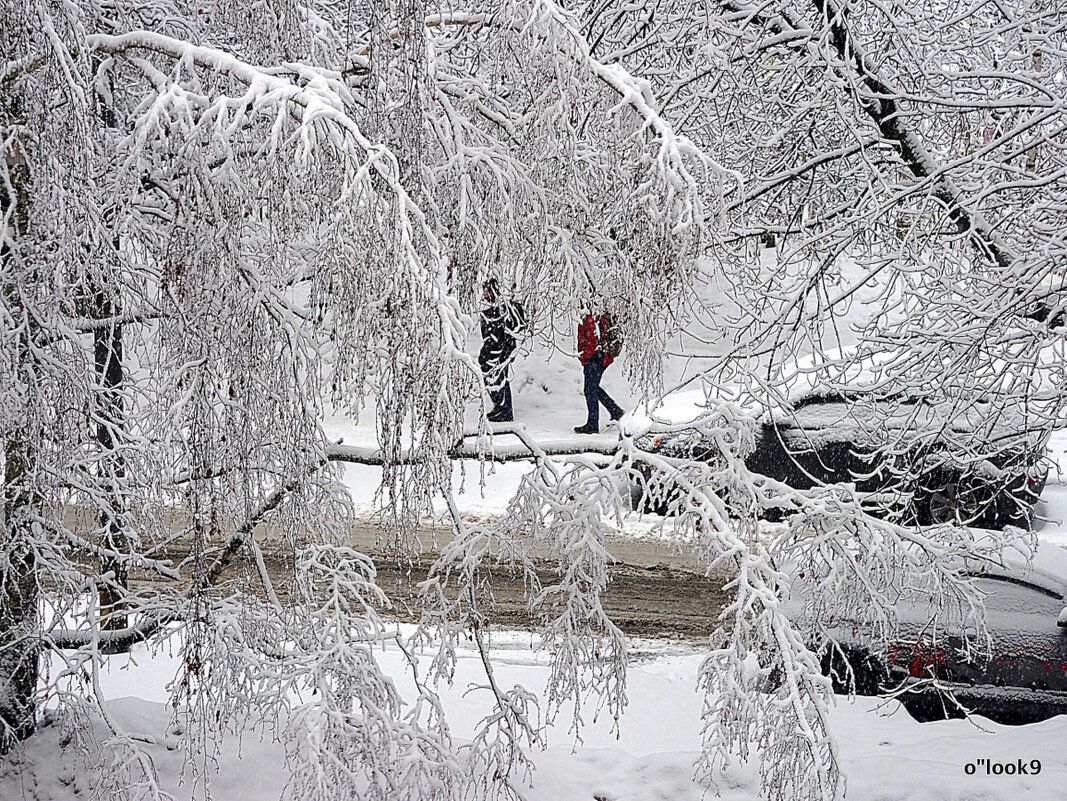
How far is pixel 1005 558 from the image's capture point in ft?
23.3

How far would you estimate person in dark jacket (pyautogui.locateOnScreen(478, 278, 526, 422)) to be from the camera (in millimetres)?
4570

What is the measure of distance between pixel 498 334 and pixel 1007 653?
4.36m

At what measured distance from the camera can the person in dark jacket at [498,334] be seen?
4.57m

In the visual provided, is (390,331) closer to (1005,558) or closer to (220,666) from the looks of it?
(220,666)

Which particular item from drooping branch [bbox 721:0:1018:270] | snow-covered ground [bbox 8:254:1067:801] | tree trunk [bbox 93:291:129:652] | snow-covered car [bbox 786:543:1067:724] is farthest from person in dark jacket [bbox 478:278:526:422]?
snow-covered car [bbox 786:543:1067:724]

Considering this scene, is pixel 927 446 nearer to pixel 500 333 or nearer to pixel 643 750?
pixel 500 333

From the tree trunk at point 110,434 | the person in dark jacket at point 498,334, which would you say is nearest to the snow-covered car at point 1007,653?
the person in dark jacket at point 498,334

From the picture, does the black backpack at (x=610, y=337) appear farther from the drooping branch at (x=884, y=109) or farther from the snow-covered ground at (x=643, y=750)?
the drooping branch at (x=884, y=109)

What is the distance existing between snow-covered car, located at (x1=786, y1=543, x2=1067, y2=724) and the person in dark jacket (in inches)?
115

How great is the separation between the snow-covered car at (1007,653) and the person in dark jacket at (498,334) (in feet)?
9.56

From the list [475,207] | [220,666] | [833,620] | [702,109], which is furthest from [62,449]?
[702,109]

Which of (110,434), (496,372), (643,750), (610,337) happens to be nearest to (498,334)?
(496,372)

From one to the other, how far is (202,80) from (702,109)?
3.73 metres

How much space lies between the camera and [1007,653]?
684 centimetres
